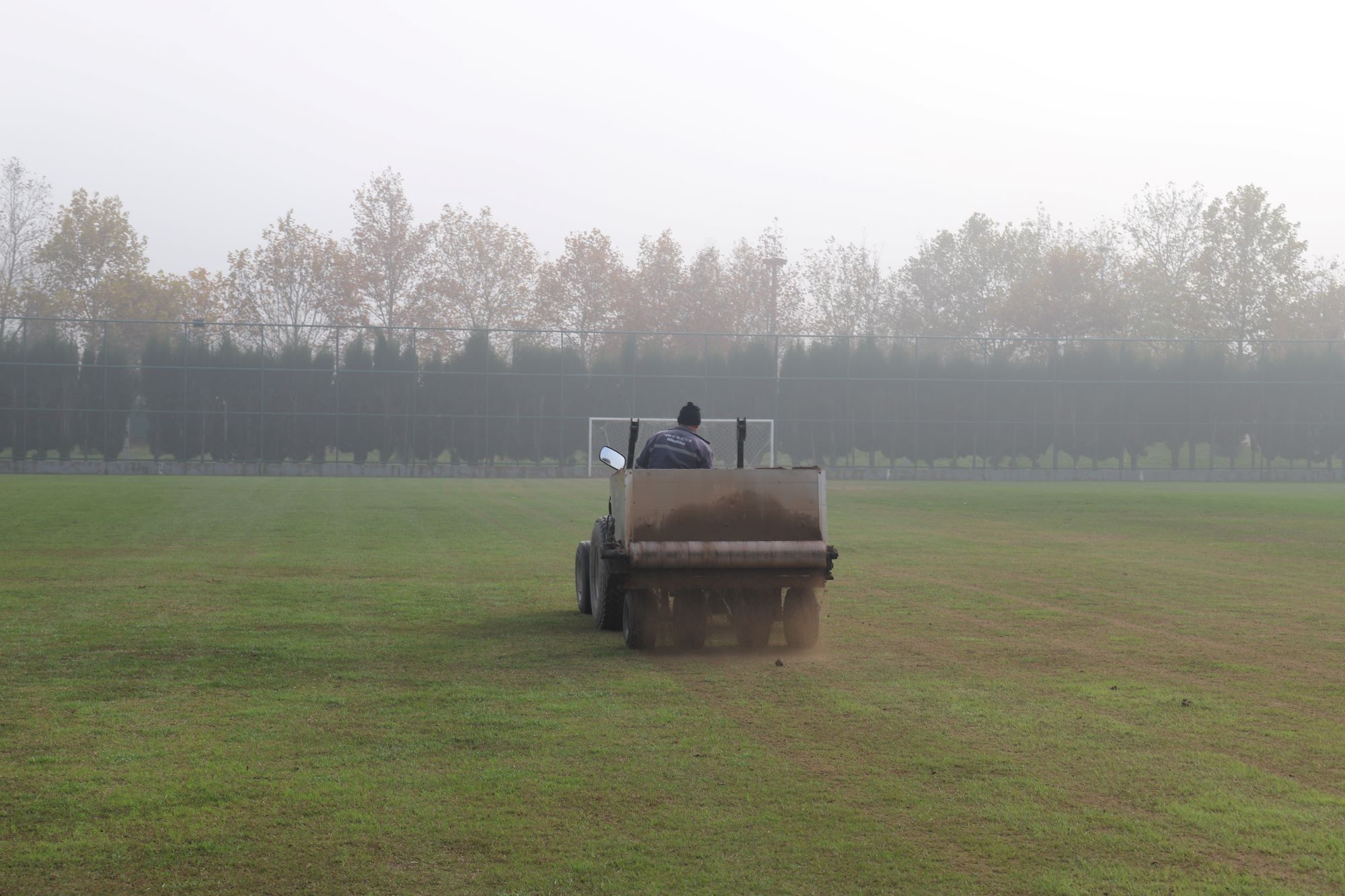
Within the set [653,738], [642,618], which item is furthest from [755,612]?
[653,738]

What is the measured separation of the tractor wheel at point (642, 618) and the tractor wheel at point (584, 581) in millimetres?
1828

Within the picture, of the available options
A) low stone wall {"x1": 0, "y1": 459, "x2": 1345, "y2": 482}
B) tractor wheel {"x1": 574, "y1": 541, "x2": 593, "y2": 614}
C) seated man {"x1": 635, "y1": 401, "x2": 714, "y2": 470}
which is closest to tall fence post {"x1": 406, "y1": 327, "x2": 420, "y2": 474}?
low stone wall {"x1": 0, "y1": 459, "x2": 1345, "y2": 482}

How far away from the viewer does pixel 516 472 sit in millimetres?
52344

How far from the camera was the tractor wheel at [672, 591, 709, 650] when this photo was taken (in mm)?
10156

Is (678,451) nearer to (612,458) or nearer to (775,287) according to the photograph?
(612,458)

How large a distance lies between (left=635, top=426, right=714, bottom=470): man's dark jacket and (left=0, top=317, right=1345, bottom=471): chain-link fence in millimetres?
42228

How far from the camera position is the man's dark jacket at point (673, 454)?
10.7 meters

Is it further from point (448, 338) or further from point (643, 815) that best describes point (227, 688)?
point (448, 338)

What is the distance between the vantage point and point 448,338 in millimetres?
54688

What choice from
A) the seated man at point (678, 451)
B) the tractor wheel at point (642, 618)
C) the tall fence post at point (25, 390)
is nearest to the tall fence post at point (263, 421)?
the tall fence post at point (25, 390)

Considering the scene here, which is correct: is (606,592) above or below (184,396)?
below

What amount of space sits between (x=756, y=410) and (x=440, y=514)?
30.8m

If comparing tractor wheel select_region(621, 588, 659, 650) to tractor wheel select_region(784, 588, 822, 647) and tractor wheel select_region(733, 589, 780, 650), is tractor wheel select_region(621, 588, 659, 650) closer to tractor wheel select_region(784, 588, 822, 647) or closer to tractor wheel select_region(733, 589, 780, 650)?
tractor wheel select_region(733, 589, 780, 650)

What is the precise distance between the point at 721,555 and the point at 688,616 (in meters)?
0.66
